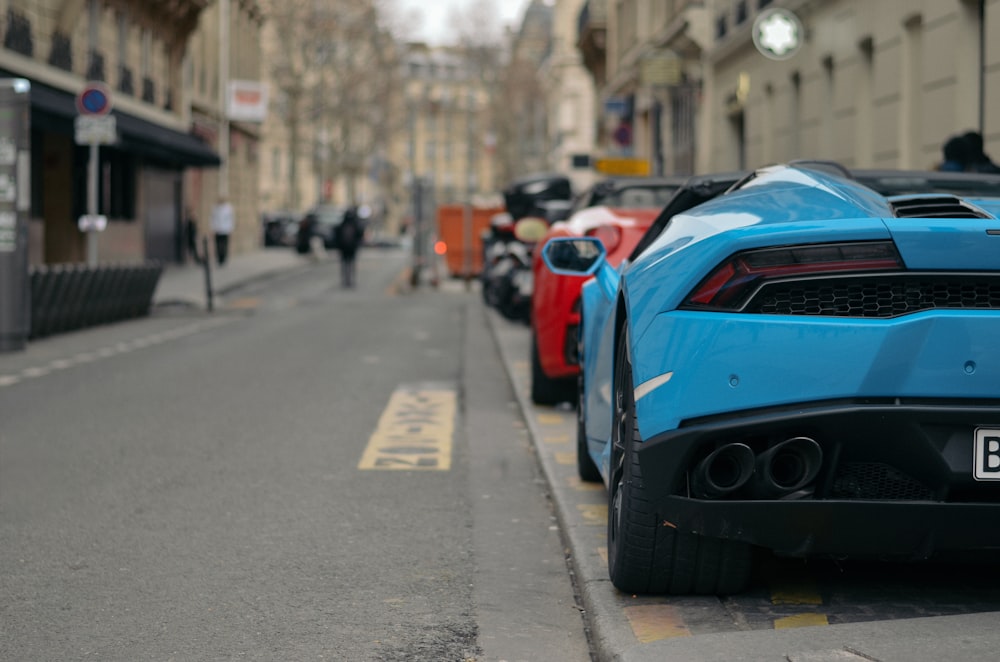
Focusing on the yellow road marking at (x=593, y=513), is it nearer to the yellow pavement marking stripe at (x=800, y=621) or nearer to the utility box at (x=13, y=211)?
the yellow pavement marking stripe at (x=800, y=621)

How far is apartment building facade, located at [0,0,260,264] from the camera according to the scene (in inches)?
1148

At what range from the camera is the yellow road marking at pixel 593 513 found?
6.23 m

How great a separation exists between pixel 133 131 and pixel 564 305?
24918 mm

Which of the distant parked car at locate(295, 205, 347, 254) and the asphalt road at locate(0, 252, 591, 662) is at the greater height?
the distant parked car at locate(295, 205, 347, 254)

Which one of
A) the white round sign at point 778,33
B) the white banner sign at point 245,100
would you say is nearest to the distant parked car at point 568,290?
the white round sign at point 778,33

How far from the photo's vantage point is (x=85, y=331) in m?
18.7

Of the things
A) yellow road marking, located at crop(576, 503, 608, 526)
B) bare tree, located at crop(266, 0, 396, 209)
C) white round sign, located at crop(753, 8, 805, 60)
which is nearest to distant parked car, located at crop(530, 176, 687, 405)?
yellow road marking, located at crop(576, 503, 608, 526)

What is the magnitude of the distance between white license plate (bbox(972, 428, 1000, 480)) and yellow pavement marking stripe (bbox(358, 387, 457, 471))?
13.6 feet

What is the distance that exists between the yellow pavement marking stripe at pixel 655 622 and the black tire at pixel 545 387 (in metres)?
5.35

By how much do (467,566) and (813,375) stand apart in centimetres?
189

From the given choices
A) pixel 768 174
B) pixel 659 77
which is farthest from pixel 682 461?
pixel 659 77

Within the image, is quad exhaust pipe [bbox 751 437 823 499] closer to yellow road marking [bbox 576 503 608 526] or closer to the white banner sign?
yellow road marking [bbox 576 503 608 526]

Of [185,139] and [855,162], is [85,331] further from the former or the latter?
[185,139]

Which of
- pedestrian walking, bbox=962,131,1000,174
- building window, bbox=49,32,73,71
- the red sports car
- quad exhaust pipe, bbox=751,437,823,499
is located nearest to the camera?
quad exhaust pipe, bbox=751,437,823,499
